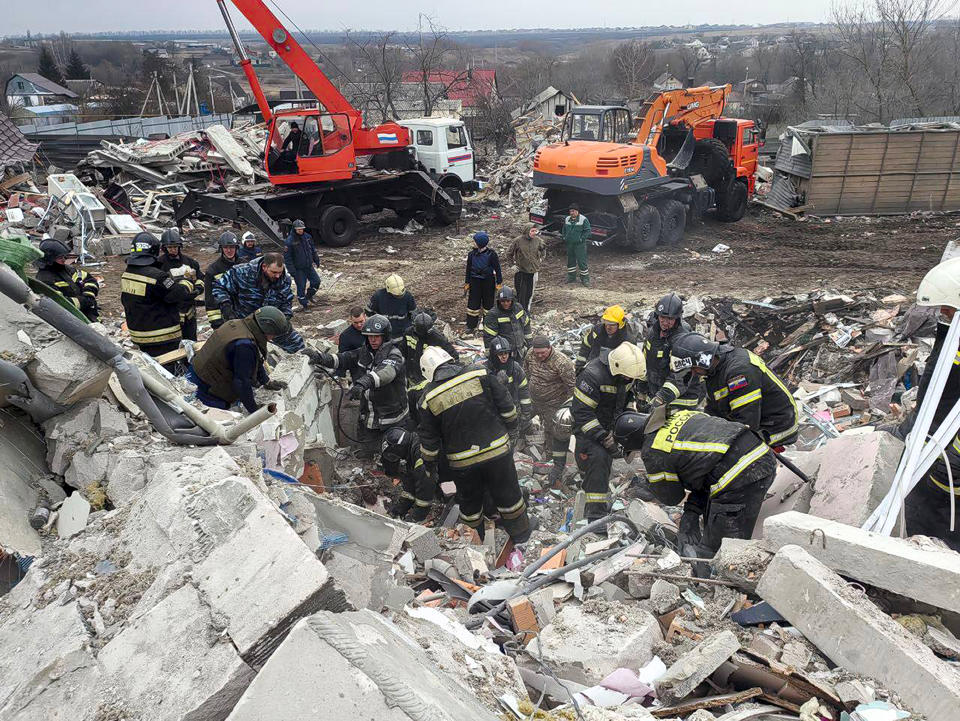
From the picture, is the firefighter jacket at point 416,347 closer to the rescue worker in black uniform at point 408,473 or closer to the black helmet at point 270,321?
the rescue worker in black uniform at point 408,473

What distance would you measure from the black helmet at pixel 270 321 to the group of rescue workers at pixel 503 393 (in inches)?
0.4

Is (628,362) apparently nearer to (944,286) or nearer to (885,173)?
(944,286)

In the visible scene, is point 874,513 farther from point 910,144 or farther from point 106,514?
point 910,144

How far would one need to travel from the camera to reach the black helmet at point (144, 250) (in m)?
6.00

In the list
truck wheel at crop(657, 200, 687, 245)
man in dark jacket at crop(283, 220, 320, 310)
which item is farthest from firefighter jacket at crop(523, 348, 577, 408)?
truck wheel at crop(657, 200, 687, 245)

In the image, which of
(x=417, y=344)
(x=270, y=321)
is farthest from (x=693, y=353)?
(x=270, y=321)

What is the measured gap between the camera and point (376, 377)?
18.3 feet

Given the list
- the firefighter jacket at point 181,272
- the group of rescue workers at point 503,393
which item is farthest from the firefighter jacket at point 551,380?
the firefighter jacket at point 181,272

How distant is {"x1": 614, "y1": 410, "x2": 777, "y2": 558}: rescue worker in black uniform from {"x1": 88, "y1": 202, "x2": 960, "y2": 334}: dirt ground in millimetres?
5826

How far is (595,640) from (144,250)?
203 inches

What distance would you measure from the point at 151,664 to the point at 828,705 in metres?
2.50

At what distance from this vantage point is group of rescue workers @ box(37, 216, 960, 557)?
406 cm

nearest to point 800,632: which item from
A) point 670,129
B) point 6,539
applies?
Result: point 6,539

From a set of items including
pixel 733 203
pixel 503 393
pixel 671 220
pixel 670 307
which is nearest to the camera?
pixel 503 393
